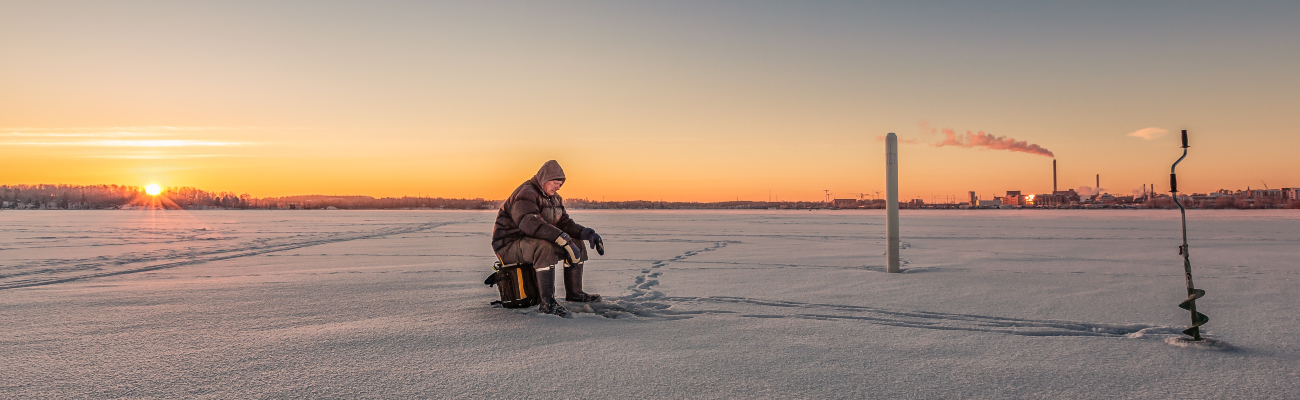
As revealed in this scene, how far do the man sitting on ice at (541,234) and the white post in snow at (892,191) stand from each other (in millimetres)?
4592

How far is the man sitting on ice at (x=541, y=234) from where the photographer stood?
15.8 feet

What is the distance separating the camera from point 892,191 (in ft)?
26.9


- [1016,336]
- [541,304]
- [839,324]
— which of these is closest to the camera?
[1016,336]

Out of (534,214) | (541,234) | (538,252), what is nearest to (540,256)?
(538,252)

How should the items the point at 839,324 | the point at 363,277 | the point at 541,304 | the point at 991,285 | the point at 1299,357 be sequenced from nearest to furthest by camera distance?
the point at 1299,357, the point at 839,324, the point at 541,304, the point at 991,285, the point at 363,277

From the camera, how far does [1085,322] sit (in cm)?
459

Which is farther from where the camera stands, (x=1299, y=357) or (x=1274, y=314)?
(x=1274, y=314)

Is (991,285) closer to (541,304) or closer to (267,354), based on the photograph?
(541,304)

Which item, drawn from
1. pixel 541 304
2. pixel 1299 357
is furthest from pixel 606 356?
pixel 1299 357

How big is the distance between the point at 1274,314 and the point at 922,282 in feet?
9.23

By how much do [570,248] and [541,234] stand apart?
1.24ft

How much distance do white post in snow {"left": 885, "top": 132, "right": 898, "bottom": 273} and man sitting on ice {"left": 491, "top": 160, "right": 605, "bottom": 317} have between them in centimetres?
459

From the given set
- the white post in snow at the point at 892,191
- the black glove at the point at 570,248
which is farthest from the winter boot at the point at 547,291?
the white post in snow at the point at 892,191

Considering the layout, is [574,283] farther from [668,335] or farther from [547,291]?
[668,335]
